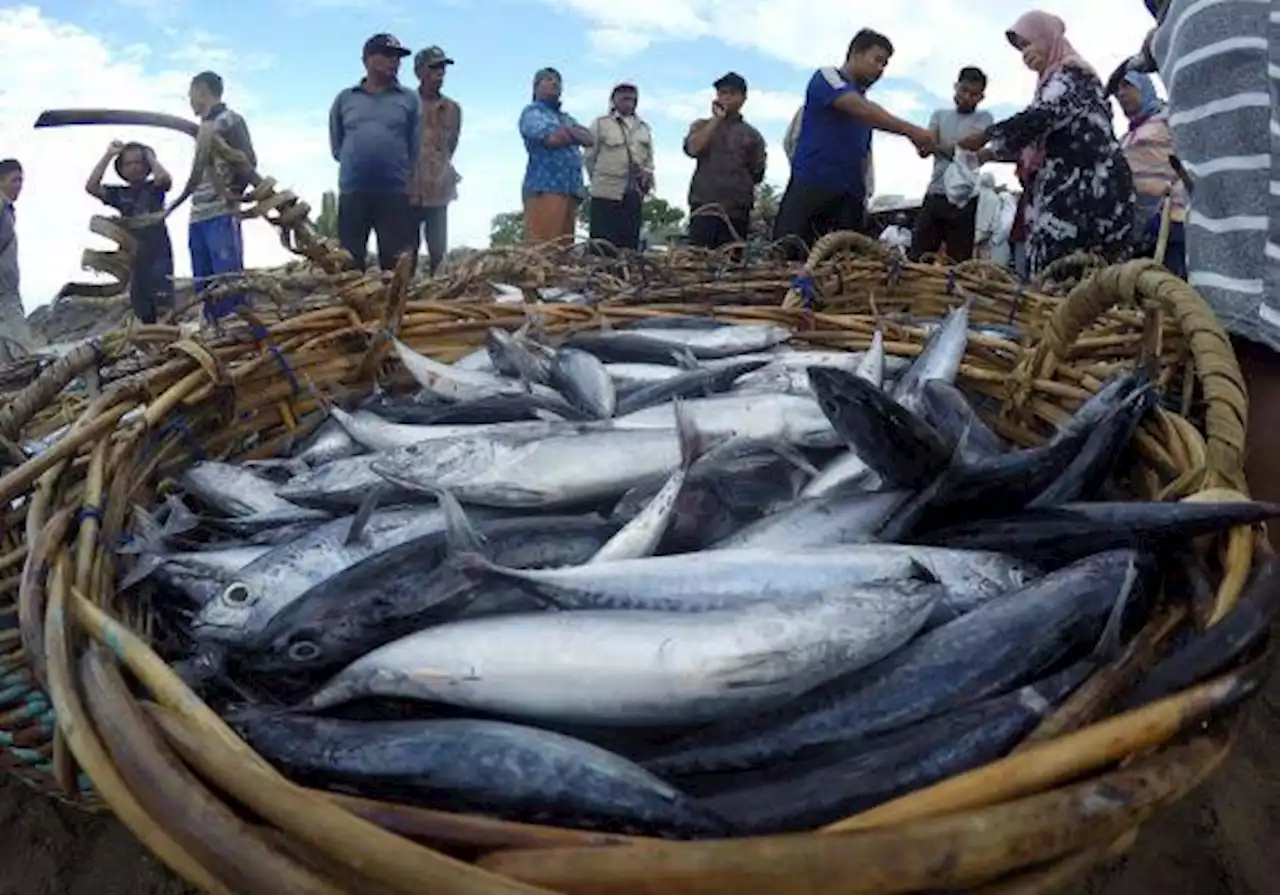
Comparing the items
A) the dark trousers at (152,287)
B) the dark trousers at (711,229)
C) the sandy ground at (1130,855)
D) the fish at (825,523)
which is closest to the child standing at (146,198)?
the dark trousers at (152,287)

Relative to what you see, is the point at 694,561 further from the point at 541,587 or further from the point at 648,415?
the point at 648,415

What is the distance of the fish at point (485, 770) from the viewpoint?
90cm

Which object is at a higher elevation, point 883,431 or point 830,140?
point 830,140

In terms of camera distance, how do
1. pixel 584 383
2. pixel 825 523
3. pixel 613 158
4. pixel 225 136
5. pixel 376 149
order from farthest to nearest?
pixel 613 158, pixel 376 149, pixel 225 136, pixel 584 383, pixel 825 523

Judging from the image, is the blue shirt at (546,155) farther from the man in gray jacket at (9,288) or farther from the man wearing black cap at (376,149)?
the man in gray jacket at (9,288)

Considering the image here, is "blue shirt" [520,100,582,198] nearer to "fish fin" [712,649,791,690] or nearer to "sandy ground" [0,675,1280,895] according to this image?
"sandy ground" [0,675,1280,895]

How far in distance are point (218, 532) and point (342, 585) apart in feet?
1.83

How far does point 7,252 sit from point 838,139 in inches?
212

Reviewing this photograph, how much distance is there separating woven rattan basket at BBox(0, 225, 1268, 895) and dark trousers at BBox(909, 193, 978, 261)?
14.5 feet

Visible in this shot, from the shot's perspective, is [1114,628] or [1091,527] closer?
[1114,628]

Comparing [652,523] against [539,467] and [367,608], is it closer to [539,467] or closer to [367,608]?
[539,467]

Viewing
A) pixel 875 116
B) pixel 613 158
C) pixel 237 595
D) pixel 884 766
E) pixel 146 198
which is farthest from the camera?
pixel 613 158

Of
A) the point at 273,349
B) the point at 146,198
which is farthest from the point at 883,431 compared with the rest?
the point at 146,198

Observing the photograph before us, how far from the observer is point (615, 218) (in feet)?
23.4
